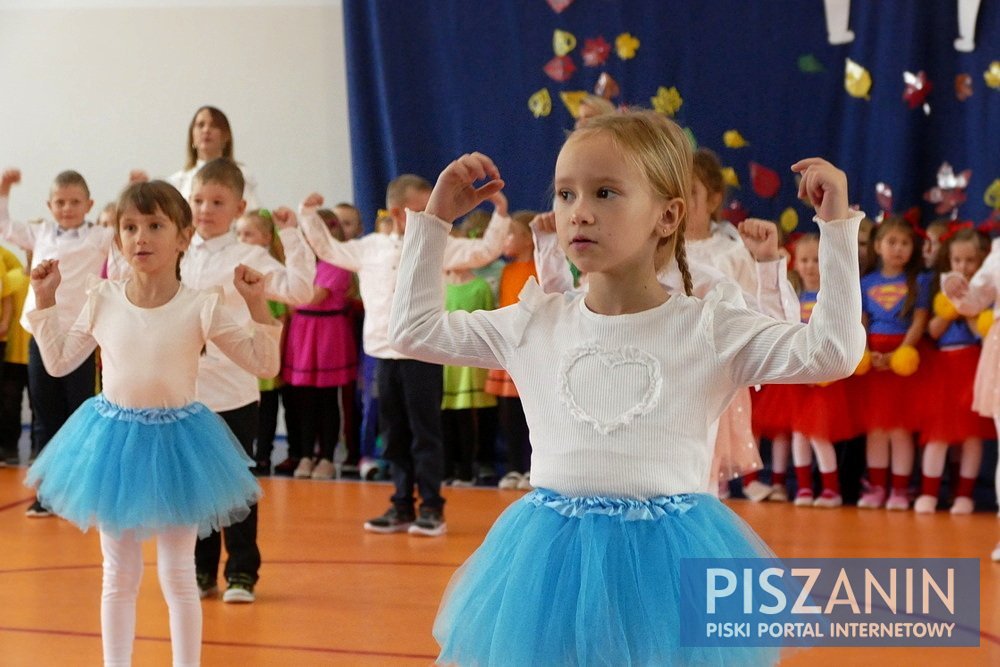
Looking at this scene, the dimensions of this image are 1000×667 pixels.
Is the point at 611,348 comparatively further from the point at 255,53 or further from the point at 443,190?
the point at 255,53

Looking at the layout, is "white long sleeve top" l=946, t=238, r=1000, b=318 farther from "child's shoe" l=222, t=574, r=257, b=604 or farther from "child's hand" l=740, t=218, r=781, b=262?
"child's shoe" l=222, t=574, r=257, b=604

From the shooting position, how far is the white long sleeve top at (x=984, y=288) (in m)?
5.46

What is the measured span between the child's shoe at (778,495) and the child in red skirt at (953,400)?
0.61m

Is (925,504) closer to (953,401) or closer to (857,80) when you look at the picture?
(953,401)

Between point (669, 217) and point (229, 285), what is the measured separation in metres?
2.32

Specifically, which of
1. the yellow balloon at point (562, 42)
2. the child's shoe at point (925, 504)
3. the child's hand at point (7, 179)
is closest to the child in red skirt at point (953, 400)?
the child's shoe at point (925, 504)

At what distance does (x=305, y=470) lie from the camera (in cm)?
672

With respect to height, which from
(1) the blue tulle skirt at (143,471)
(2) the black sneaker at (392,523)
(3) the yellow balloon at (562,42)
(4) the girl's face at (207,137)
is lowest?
(2) the black sneaker at (392,523)

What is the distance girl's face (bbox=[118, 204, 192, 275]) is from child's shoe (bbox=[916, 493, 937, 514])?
399 cm

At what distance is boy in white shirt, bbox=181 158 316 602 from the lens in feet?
13.1

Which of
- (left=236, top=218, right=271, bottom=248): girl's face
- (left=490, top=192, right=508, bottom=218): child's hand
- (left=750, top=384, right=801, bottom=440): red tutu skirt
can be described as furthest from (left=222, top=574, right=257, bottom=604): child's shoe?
(left=750, top=384, right=801, bottom=440): red tutu skirt

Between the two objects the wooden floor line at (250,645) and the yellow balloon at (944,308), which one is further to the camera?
the yellow balloon at (944,308)

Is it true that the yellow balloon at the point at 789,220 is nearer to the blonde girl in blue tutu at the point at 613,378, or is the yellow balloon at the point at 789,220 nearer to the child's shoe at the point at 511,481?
the child's shoe at the point at 511,481

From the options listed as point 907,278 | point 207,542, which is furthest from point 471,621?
point 907,278
